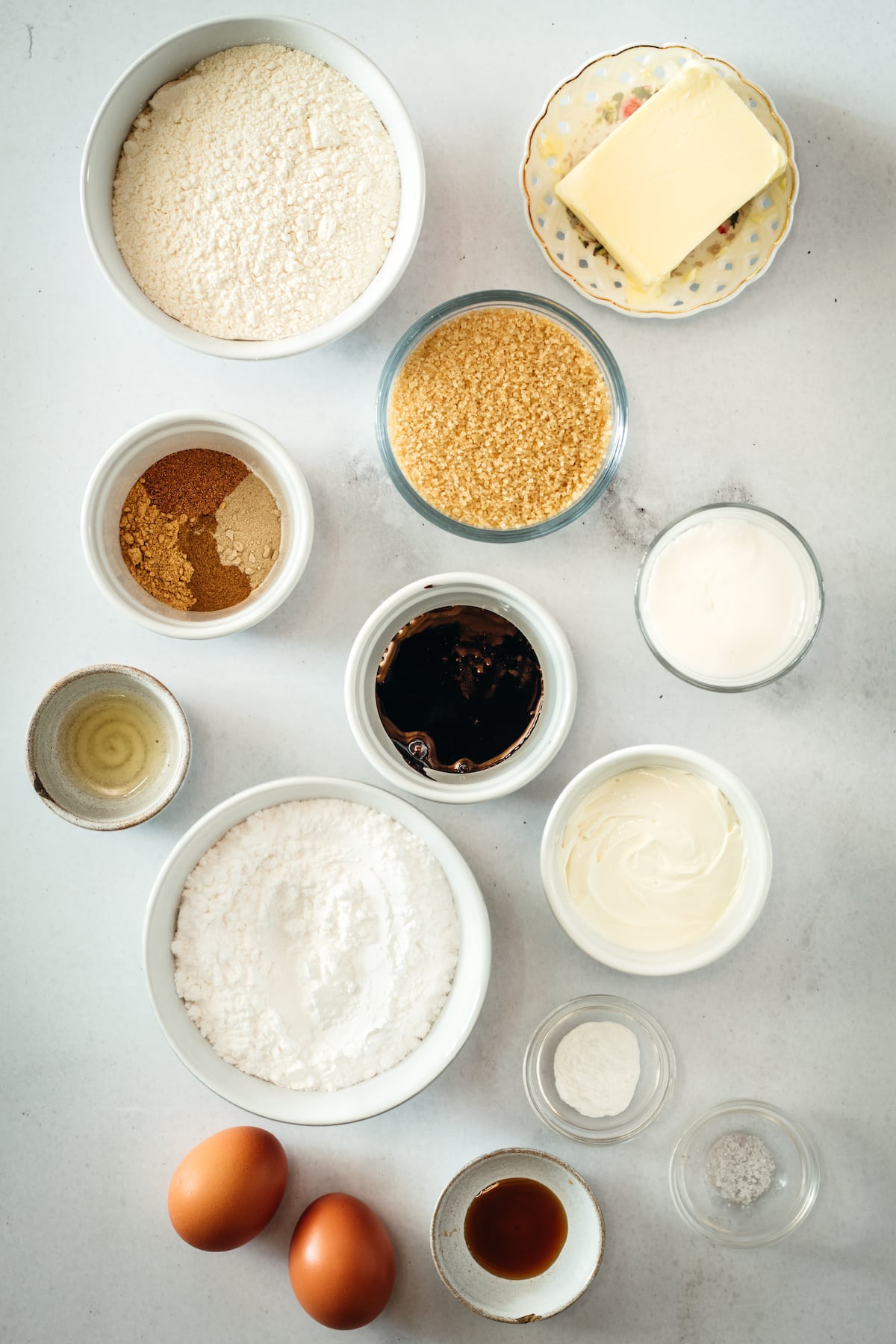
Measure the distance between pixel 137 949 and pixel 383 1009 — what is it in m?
0.44

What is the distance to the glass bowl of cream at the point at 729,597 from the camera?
125 cm

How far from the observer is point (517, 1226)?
52.0 inches

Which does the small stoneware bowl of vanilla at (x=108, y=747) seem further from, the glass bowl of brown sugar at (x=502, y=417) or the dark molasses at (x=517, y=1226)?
the dark molasses at (x=517, y=1226)

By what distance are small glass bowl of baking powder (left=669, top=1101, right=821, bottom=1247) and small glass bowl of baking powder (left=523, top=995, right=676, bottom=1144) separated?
0.09 m

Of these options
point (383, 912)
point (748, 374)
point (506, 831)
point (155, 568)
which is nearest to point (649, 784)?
point (506, 831)

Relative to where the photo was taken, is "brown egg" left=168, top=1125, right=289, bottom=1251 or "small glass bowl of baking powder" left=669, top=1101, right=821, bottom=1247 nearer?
"brown egg" left=168, top=1125, right=289, bottom=1251

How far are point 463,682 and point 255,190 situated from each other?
781 millimetres

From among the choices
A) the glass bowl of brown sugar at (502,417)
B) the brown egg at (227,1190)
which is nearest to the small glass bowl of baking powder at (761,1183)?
the brown egg at (227,1190)

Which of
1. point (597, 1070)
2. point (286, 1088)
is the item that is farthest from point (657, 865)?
point (286, 1088)

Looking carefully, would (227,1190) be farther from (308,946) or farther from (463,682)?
(463,682)

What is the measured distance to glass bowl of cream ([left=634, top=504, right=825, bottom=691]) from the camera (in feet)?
4.10

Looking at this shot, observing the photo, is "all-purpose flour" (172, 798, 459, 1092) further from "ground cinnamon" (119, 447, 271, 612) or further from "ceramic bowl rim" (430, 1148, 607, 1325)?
"ground cinnamon" (119, 447, 271, 612)

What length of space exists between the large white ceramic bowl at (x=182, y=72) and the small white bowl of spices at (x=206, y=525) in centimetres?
14

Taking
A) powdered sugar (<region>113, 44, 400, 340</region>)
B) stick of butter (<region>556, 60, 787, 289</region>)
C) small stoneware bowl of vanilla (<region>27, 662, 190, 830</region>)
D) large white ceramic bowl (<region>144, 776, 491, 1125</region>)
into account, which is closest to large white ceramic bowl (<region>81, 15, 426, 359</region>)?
powdered sugar (<region>113, 44, 400, 340</region>)
